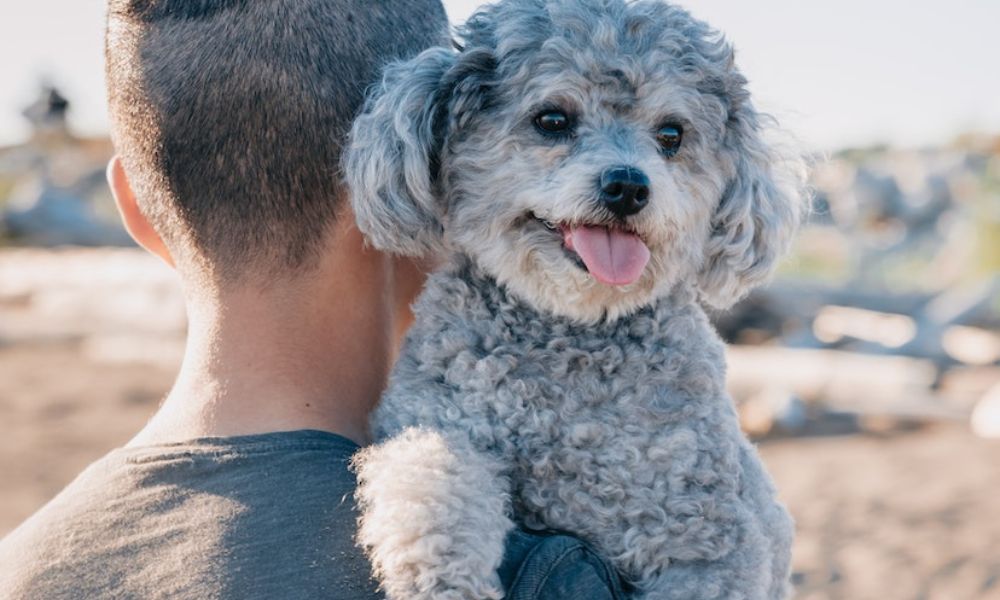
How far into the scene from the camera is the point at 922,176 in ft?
62.7

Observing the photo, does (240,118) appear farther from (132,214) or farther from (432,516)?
(432,516)

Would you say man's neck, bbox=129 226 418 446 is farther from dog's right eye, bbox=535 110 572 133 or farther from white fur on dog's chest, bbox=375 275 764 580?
dog's right eye, bbox=535 110 572 133

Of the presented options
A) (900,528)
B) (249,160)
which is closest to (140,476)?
(249,160)

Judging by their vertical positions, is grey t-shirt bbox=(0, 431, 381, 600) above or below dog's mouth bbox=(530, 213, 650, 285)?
below

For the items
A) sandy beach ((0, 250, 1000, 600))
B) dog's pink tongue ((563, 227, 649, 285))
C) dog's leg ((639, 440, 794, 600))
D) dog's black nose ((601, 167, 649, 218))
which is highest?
dog's black nose ((601, 167, 649, 218))

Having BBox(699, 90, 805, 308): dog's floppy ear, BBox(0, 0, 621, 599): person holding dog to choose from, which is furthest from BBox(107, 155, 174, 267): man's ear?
BBox(699, 90, 805, 308): dog's floppy ear

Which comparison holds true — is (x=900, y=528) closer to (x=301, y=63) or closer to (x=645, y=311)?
(x=645, y=311)

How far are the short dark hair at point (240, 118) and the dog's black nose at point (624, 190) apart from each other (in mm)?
492

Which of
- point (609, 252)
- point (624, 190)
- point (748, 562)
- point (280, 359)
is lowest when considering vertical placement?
point (748, 562)

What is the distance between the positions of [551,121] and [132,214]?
0.84m

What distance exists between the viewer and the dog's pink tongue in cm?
222

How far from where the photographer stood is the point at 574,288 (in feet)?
7.37

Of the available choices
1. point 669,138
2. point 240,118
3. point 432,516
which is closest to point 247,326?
point 240,118

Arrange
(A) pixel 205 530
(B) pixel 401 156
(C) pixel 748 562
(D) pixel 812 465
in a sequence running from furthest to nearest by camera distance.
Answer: (D) pixel 812 465
(B) pixel 401 156
(C) pixel 748 562
(A) pixel 205 530
